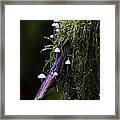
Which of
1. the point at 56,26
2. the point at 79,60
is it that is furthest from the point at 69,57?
the point at 56,26

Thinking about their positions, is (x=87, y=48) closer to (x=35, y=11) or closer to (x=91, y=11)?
(x=91, y=11)

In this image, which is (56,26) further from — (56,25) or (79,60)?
(79,60)

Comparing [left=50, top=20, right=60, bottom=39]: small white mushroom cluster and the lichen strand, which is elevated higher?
[left=50, top=20, right=60, bottom=39]: small white mushroom cluster

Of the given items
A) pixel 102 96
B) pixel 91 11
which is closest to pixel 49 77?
pixel 102 96

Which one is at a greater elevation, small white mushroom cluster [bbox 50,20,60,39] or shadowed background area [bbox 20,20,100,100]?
small white mushroom cluster [bbox 50,20,60,39]

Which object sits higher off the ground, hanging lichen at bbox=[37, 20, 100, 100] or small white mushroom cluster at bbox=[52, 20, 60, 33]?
small white mushroom cluster at bbox=[52, 20, 60, 33]
